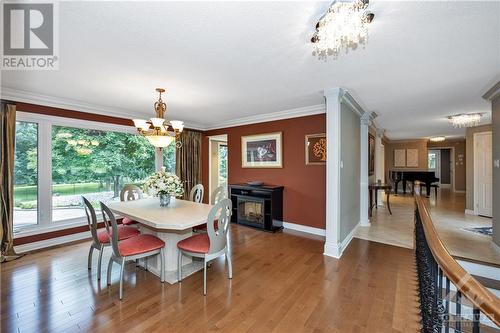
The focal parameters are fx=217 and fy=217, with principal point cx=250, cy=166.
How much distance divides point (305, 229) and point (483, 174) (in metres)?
4.90

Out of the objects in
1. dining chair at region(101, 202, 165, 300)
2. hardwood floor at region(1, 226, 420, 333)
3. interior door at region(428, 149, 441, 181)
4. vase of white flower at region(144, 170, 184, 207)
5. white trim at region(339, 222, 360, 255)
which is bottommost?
hardwood floor at region(1, 226, 420, 333)

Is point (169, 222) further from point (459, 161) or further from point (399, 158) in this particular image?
point (459, 161)

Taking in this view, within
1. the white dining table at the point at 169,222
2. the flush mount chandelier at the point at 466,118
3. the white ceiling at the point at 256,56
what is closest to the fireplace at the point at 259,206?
the white dining table at the point at 169,222

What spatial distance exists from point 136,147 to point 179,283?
3.40 m

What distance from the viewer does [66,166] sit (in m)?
3.92

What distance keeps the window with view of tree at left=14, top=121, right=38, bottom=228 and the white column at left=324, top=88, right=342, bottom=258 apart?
4.72m

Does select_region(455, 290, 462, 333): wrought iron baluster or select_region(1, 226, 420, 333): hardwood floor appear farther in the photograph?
select_region(1, 226, 420, 333): hardwood floor

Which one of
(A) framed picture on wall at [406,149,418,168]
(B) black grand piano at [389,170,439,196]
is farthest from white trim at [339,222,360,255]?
(A) framed picture on wall at [406,149,418,168]

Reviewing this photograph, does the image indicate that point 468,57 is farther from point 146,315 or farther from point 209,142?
point 209,142

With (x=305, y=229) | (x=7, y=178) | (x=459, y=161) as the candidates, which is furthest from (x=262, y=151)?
(x=459, y=161)

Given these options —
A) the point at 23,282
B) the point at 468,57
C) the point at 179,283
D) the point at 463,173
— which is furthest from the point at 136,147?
the point at 463,173

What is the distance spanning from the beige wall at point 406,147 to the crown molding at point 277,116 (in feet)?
25.7

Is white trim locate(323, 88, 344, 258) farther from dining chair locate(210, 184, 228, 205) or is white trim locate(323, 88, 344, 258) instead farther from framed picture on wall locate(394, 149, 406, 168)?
framed picture on wall locate(394, 149, 406, 168)

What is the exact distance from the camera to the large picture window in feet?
11.5
